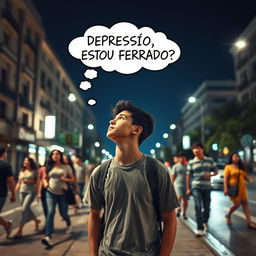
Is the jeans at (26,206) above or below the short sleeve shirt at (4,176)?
below

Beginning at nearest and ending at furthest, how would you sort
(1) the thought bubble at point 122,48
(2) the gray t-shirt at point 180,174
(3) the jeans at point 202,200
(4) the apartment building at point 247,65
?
(1) the thought bubble at point 122,48, (3) the jeans at point 202,200, (2) the gray t-shirt at point 180,174, (4) the apartment building at point 247,65

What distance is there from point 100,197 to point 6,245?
460 cm

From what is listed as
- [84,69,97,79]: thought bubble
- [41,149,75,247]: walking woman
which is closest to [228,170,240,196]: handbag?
[41,149,75,247]: walking woman

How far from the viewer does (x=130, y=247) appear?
1883 millimetres

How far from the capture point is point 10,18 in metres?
26.2

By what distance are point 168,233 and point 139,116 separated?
777 millimetres

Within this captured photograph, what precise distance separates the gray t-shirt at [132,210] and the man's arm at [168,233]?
4cm

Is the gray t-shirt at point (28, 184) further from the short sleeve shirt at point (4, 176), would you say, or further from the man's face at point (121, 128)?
the man's face at point (121, 128)

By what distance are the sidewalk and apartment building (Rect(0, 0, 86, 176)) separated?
13964mm

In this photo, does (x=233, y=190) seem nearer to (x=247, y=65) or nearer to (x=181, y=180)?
(x=181, y=180)

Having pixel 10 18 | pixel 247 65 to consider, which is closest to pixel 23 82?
pixel 10 18

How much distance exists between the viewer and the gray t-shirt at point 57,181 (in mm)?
6508

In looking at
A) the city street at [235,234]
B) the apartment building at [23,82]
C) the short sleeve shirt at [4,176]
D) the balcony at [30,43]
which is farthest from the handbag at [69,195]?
the balcony at [30,43]

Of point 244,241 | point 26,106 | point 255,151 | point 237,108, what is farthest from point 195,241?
point 255,151
